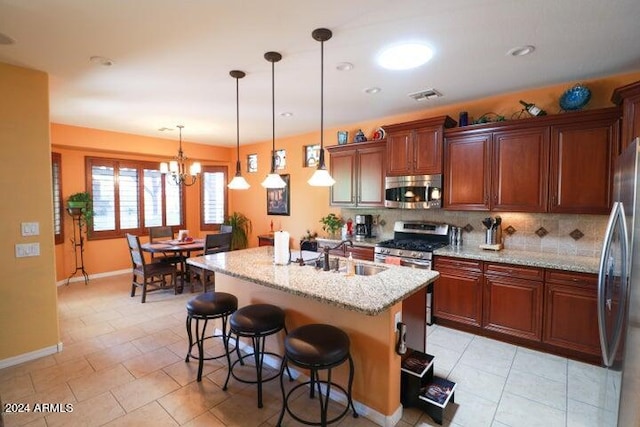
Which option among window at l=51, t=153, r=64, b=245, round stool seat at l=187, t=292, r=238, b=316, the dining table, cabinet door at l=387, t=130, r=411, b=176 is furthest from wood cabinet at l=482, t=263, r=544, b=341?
window at l=51, t=153, r=64, b=245

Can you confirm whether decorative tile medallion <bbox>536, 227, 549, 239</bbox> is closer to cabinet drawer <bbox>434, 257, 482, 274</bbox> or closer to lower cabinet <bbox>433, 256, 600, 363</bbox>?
lower cabinet <bbox>433, 256, 600, 363</bbox>

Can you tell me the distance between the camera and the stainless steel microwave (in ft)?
12.5

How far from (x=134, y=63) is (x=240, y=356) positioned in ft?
9.23

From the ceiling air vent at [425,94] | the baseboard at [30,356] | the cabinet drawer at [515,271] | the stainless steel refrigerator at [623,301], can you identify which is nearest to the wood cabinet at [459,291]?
the cabinet drawer at [515,271]

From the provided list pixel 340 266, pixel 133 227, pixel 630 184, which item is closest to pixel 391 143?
pixel 340 266

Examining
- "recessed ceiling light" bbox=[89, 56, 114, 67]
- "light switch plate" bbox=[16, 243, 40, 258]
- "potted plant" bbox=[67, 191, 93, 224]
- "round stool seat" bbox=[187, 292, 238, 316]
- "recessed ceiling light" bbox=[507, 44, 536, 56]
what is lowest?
"round stool seat" bbox=[187, 292, 238, 316]

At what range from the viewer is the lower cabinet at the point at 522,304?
2.82m

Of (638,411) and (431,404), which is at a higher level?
(638,411)

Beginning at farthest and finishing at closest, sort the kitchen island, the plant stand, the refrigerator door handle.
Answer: the plant stand, the kitchen island, the refrigerator door handle

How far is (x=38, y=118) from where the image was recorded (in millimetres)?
2867

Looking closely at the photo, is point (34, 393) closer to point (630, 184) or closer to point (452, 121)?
point (630, 184)

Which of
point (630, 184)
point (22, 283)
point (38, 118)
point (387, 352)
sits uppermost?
point (38, 118)

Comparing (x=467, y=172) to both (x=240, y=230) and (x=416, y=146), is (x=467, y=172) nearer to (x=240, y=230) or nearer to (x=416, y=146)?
(x=416, y=146)

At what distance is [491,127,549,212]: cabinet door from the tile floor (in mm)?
1499
